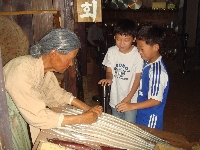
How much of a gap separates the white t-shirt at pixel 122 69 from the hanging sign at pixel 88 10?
0.73m

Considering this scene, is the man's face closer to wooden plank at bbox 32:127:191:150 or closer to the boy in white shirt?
wooden plank at bbox 32:127:191:150

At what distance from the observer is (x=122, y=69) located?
356cm

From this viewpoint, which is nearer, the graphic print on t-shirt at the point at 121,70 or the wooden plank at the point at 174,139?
the wooden plank at the point at 174,139

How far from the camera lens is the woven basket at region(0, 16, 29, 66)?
13.2 ft

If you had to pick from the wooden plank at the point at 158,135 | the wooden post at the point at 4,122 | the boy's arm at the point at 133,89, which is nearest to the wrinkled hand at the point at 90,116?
the wooden plank at the point at 158,135

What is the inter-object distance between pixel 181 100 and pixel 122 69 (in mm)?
4208

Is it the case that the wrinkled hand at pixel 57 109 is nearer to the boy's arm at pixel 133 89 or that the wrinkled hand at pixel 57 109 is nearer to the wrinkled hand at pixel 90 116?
the wrinkled hand at pixel 90 116

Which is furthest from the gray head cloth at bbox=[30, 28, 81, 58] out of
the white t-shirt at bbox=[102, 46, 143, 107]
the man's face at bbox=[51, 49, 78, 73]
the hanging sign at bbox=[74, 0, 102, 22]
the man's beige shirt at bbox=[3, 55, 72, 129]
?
the hanging sign at bbox=[74, 0, 102, 22]

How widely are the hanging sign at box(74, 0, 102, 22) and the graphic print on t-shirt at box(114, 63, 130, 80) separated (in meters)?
0.99

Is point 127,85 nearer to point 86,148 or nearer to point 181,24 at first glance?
point 86,148

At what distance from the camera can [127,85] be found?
3578 millimetres

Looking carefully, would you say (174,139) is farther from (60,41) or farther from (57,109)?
(60,41)

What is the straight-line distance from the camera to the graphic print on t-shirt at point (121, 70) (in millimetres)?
3545

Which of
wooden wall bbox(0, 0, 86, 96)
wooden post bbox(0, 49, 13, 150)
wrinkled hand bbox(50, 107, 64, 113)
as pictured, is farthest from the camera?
wooden wall bbox(0, 0, 86, 96)
